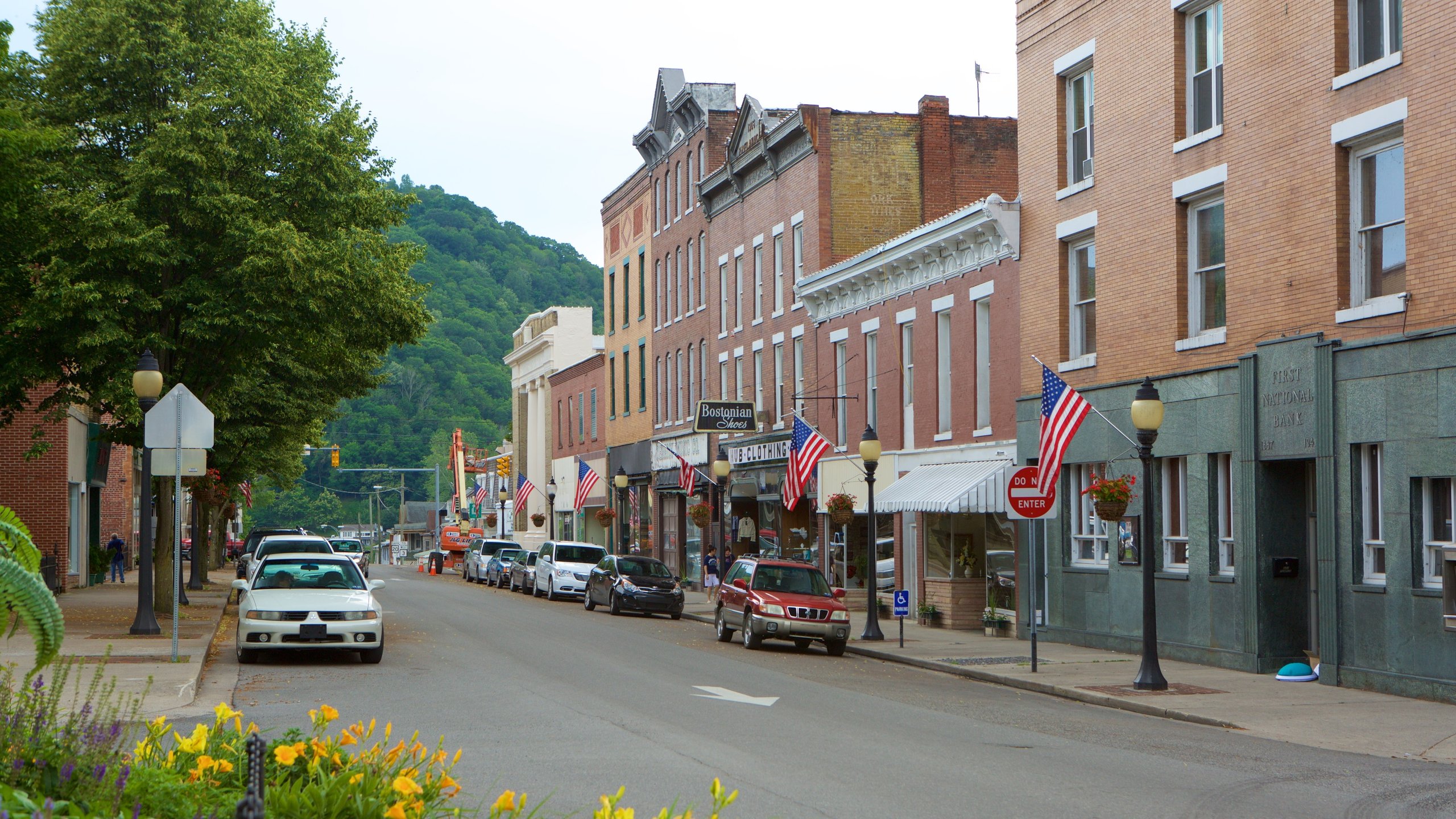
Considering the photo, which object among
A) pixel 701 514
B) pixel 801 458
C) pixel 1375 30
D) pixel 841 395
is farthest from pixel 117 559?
pixel 1375 30

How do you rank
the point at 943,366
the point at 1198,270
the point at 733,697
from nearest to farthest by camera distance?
the point at 733,697, the point at 1198,270, the point at 943,366

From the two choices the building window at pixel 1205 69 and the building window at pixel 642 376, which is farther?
the building window at pixel 642 376

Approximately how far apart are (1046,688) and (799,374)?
19738 mm

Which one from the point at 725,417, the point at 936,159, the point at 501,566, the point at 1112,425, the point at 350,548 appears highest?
the point at 936,159

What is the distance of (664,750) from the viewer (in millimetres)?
11883

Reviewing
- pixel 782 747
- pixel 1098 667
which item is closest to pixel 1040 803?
pixel 782 747

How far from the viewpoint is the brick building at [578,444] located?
59.2m

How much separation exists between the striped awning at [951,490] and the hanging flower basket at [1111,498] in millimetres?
5385

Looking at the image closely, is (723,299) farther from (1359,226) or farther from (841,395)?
(1359,226)

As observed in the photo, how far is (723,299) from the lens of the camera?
4309cm

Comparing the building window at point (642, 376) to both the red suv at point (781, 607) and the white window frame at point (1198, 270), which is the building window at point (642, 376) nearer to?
the red suv at point (781, 607)

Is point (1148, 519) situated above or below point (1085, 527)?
above

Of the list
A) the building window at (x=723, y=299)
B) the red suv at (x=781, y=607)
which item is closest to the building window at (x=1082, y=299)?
the red suv at (x=781, y=607)

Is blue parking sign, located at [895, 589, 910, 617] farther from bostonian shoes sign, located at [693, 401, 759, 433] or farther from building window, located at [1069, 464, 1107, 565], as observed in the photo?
bostonian shoes sign, located at [693, 401, 759, 433]
